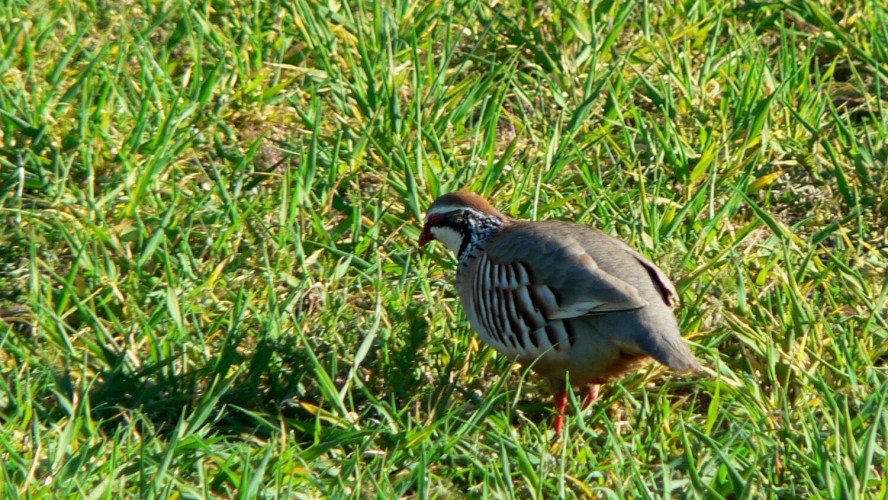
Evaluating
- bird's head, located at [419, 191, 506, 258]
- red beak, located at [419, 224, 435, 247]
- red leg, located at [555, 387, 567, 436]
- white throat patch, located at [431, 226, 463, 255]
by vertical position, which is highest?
bird's head, located at [419, 191, 506, 258]

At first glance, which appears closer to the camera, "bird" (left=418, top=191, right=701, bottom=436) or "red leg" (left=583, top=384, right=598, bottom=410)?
"bird" (left=418, top=191, right=701, bottom=436)

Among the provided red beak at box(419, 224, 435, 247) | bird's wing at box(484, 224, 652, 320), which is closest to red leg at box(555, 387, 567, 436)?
bird's wing at box(484, 224, 652, 320)

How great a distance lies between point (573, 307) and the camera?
143 inches

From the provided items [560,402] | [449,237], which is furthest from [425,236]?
[560,402]

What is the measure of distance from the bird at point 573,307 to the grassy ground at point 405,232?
0.54 ft

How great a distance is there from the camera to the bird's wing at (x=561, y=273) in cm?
359

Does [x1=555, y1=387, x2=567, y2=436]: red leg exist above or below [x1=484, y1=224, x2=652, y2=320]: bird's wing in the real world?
below

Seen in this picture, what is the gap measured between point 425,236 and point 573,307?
2.78 feet

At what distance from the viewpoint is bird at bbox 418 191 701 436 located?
356cm

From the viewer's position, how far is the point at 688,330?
3984mm

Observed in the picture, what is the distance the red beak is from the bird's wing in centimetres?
34

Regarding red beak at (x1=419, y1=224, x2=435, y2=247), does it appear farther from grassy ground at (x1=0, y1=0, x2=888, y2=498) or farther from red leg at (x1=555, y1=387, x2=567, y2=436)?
red leg at (x1=555, y1=387, x2=567, y2=436)

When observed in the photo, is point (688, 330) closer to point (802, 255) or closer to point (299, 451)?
point (802, 255)

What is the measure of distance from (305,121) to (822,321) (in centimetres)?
204
